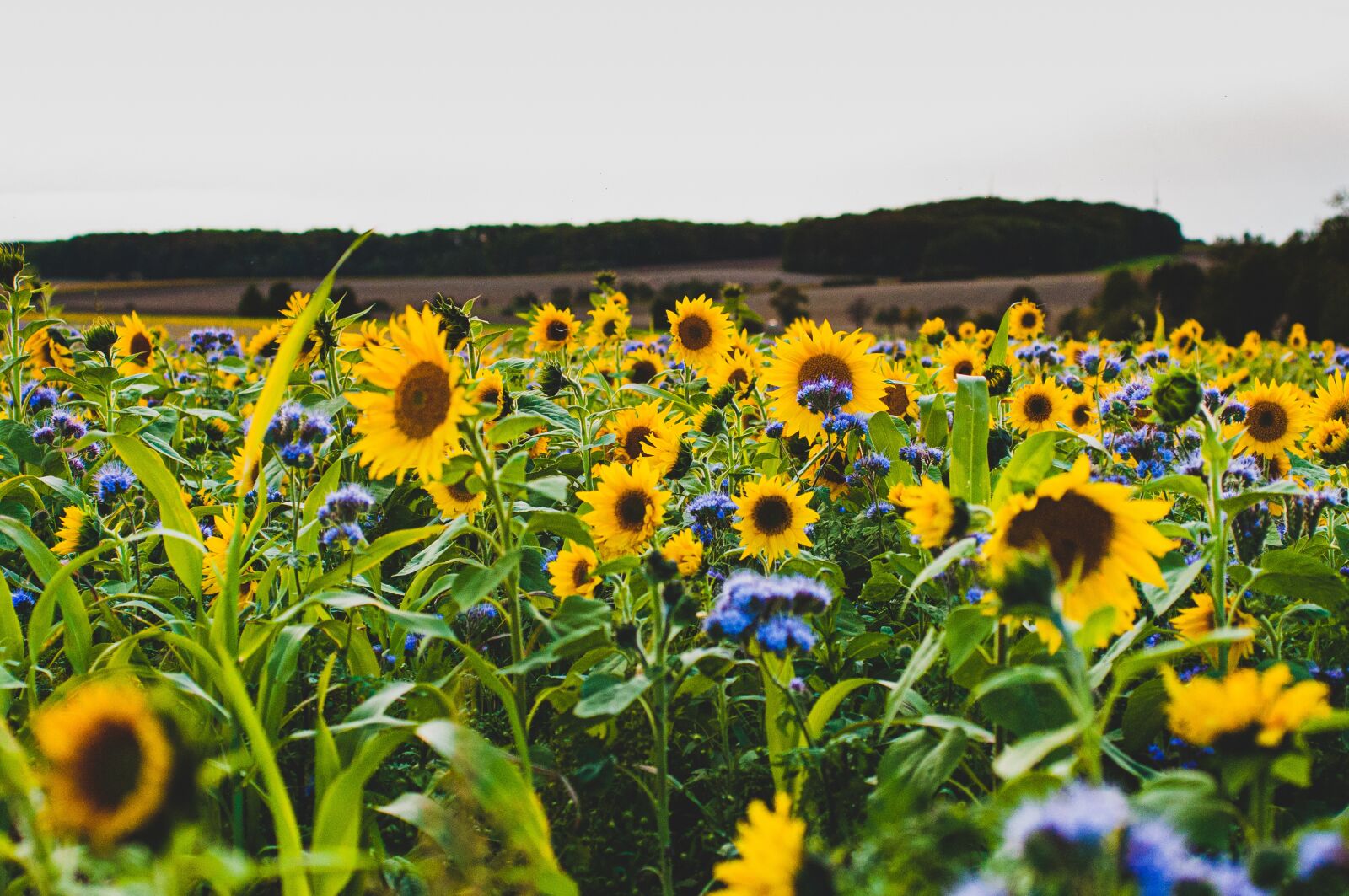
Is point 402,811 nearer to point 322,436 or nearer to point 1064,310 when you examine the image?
point 322,436

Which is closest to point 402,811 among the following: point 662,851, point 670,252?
point 662,851

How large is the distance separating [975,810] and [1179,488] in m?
0.96

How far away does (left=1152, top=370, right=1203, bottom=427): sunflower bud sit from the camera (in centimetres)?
177

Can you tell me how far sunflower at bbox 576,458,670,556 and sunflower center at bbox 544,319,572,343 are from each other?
2.20 m

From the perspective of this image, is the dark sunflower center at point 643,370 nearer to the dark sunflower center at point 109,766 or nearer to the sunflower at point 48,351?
the sunflower at point 48,351

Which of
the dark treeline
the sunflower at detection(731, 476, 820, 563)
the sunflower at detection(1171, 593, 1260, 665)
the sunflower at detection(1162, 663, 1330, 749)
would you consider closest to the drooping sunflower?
the sunflower at detection(731, 476, 820, 563)

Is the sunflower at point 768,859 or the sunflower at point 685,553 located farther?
the sunflower at point 685,553

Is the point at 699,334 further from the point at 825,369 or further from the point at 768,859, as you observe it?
the point at 768,859

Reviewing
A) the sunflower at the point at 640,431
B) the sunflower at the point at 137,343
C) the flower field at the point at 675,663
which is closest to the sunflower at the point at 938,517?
the flower field at the point at 675,663

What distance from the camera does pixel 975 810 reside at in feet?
3.41

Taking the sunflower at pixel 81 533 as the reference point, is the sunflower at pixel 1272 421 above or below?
above

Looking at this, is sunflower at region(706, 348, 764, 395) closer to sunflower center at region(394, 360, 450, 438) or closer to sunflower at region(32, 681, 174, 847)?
sunflower center at region(394, 360, 450, 438)

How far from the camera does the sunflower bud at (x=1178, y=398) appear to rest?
1.77 m

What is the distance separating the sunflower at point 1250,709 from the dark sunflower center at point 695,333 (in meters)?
3.36
